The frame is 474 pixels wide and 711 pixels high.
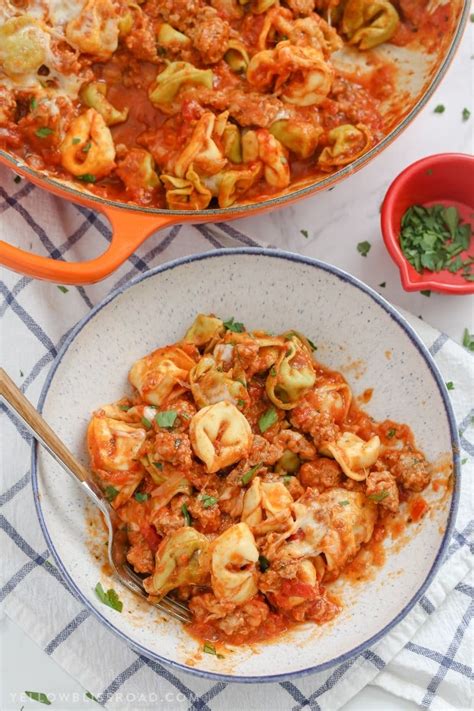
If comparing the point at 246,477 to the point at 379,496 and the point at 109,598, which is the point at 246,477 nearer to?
the point at 379,496

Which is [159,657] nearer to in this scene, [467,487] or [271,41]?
[467,487]

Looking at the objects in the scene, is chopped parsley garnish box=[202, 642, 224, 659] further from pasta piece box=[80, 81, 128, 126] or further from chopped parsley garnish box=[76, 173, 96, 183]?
pasta piece box=[80, 81, 128, 126]

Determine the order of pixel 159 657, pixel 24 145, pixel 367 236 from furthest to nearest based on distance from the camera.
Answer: pixel 367 236 → pixel 24 145 → pixel 159 657

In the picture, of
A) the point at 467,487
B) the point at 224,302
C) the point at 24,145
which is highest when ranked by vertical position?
the point at 24,145

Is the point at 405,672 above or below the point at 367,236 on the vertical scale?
below

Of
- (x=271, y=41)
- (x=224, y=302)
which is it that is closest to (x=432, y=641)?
(x=224, y=302)

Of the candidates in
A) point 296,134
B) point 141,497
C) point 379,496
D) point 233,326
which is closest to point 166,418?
point 141,497
